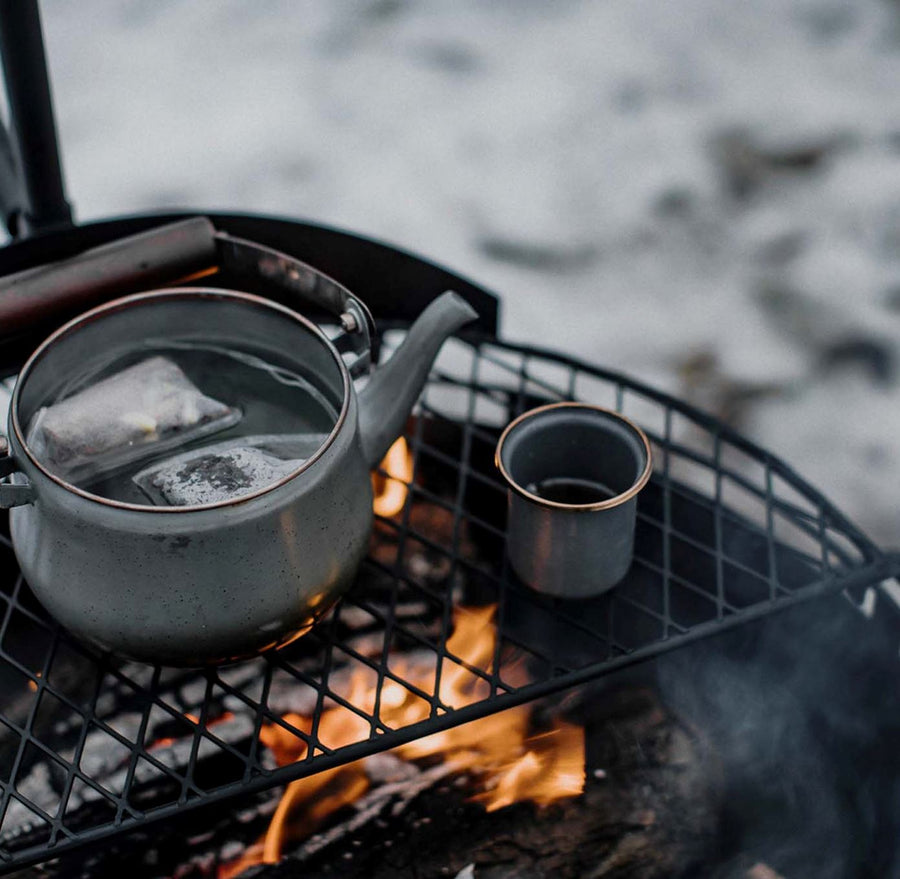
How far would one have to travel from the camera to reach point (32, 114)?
3.10ft

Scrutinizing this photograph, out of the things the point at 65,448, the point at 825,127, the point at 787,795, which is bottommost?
the point at 787,795

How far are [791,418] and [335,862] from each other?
3.22ft

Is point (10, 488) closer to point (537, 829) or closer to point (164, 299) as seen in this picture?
point (164, 299)

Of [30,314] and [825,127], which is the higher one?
[30,314]

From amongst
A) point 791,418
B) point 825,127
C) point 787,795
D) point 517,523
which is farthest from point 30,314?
point 825,127

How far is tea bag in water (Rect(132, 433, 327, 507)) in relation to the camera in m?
0.71

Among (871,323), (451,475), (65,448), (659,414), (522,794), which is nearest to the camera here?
(65,448)

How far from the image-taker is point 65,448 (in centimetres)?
73

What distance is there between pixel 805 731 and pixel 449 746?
33cm

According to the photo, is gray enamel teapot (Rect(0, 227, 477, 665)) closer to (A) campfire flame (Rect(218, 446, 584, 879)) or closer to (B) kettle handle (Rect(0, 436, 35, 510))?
(B) kettle handle (Rect(0, 436, 35, 510))

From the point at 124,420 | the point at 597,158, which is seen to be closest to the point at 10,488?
the point at 124,420

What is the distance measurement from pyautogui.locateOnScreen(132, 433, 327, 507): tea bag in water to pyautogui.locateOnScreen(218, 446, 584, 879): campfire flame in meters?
0.22

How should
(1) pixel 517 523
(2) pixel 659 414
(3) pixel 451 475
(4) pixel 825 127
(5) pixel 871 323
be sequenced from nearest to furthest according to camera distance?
(1) pixel 517 523
(3) pixel 451 475
(2) pixel 659 414
(5) pixel 871 323
(4) pixel 825 127

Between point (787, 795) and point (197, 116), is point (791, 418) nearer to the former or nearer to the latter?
point (787, 795)
